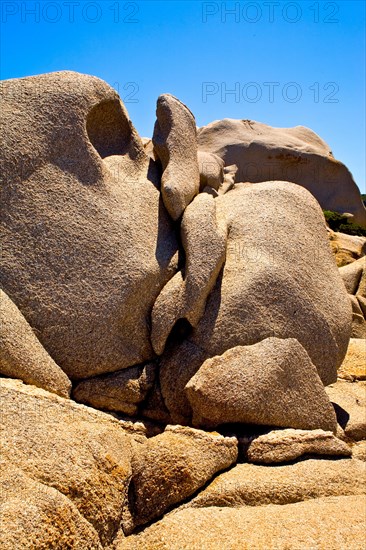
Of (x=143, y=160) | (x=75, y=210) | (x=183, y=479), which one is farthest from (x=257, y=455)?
(x=143, y=160)

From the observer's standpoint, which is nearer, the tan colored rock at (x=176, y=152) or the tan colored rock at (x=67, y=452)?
the tan colored rock at (x=67, y=452)

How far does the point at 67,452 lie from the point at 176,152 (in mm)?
3557

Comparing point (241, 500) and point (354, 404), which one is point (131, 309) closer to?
point (241, 500)

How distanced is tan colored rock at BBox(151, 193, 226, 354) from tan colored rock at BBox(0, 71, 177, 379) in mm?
171

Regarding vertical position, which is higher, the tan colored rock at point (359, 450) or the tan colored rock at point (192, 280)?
the tan colored rock at point (192, 280)

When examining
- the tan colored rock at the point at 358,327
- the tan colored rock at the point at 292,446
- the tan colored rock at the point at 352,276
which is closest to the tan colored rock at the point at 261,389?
the tan colored rock at the point at 292,446

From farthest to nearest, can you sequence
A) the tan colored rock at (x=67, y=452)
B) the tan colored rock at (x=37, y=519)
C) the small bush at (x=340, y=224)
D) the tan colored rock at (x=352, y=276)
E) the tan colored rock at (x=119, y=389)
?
the small bush at (x=340, y=224) → the tan colored rock at (x=352, y=276) → the tan colored rock at (x=119, y=389) → the tan colored rock at (x=67, y=452) → the tan colored rock at (x=37, y=519)

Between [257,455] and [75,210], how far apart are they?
2.74 m

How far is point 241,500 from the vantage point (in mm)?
4199

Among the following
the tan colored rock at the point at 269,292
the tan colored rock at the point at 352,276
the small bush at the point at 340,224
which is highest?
the tan colored rock at the point at 269,292

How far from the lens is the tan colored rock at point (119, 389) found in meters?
5.01

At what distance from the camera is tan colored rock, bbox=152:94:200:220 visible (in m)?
5.72

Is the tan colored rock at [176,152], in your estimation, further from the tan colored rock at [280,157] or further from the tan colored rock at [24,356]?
the tan colored rock at [280,157]

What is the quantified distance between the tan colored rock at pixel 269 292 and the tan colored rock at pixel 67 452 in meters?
1.22
